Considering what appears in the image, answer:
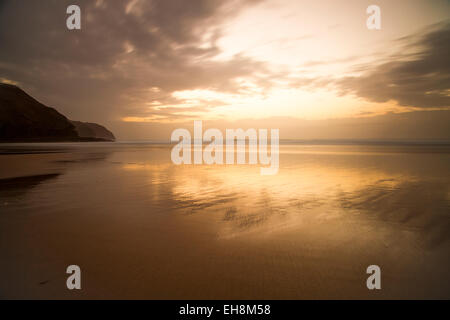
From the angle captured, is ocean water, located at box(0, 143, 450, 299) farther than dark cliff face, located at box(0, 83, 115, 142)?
No

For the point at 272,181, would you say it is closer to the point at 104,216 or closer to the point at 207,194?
the point at 207,194

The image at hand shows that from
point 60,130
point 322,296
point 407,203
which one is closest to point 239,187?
point 407,203

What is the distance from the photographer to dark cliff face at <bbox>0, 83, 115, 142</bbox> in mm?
76250

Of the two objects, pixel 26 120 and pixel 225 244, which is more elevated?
pixel 26 120

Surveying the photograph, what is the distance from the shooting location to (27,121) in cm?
8425

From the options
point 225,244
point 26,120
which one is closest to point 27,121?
point 26,120

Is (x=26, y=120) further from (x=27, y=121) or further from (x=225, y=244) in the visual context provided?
(x=225, y=244)

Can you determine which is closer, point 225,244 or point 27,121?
point 225,244

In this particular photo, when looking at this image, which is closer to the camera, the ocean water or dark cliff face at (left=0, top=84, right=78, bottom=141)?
the ocean water

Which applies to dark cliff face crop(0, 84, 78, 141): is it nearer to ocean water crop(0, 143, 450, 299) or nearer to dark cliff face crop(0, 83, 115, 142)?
dark cliff face crop(0, 83, 115, 142)

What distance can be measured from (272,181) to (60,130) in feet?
355

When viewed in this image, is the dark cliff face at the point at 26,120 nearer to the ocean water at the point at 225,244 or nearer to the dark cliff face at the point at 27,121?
the dark cliff face at the point at 27,121

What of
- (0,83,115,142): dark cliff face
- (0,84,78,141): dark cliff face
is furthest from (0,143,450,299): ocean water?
(0,84,78,141): dark cliff face

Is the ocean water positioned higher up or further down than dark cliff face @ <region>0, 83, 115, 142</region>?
further down
